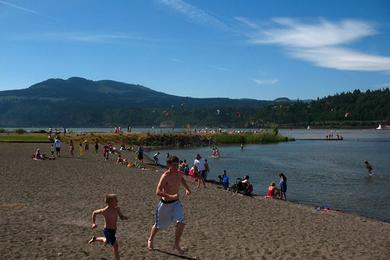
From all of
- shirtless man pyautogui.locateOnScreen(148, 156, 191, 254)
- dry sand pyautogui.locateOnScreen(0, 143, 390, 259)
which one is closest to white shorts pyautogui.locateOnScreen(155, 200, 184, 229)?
shirtless man pyautogui.locateOnScreen(148, 156, 191, 254)

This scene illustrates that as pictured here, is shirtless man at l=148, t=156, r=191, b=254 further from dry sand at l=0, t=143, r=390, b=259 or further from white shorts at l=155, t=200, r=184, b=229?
dry sand at l=0, t=143, r=390, b=259

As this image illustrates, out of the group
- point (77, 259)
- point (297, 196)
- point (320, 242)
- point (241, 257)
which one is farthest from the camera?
point (297, 196)

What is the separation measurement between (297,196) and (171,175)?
17883mm

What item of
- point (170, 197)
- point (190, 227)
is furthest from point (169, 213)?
point (190, 227)

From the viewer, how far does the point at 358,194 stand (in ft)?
91.7

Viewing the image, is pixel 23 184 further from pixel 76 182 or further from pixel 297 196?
pixel 297 196

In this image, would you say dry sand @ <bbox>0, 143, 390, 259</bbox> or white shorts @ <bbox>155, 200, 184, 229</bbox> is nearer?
white shorts @ <bbox>155, 200, 184, 229</bbox>

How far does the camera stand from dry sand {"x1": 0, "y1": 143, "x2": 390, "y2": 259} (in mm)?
11086

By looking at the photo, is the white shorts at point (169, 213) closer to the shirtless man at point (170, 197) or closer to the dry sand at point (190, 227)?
the shirtless man at point (170, 197)

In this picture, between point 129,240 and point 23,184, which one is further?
point 23,184

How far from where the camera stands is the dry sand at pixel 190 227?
1109cm

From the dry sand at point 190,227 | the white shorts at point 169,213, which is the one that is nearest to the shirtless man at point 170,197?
the white shorts at point 169,213

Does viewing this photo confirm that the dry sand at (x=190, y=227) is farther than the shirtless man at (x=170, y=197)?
Yes

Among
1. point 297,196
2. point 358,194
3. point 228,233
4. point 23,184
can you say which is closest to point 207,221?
point 228,233
